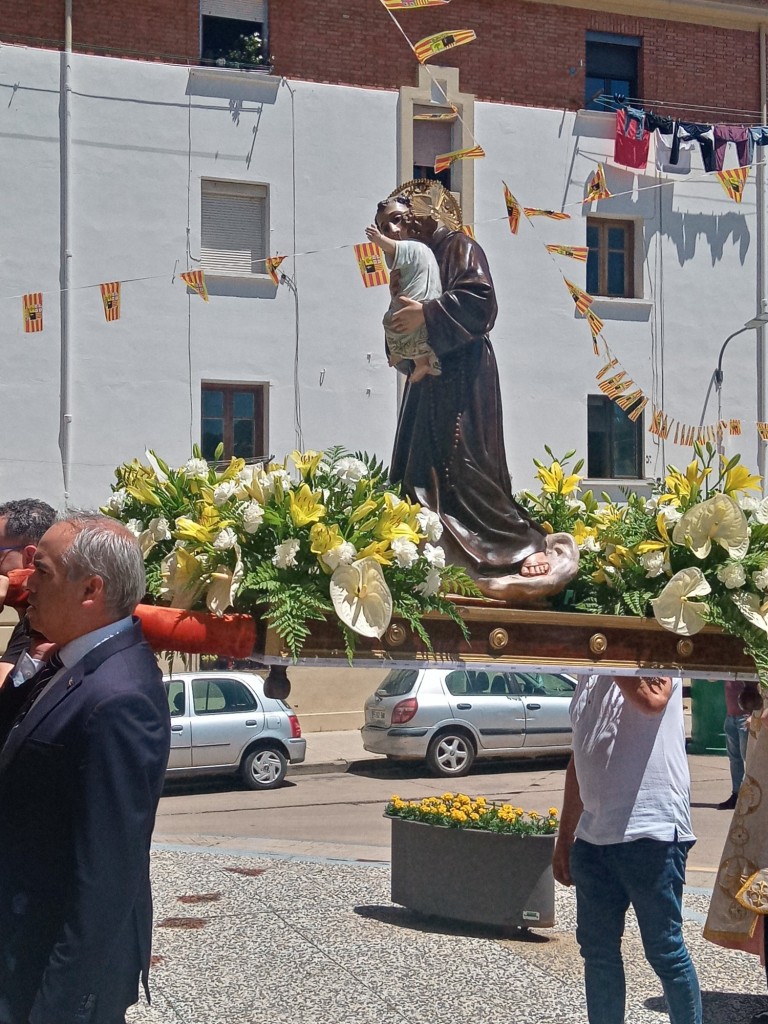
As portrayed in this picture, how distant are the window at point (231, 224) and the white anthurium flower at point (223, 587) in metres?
15.4

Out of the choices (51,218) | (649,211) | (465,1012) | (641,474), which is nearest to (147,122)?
(51,218)

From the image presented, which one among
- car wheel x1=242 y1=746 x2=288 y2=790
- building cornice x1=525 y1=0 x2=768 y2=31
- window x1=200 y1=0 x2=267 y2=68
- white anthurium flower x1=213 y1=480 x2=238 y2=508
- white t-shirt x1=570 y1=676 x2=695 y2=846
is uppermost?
building cornice x1=525 y1=0 x2=768 y2=31

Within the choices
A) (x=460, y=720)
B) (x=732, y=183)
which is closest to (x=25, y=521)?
(x=460, y=720)

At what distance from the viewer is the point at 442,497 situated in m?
4.04

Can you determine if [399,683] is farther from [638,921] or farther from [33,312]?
[638,921]

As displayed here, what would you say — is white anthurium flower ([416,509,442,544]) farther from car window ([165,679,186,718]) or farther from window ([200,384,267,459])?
window ([200,384,267,459])

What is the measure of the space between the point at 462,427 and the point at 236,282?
14782 millimetres

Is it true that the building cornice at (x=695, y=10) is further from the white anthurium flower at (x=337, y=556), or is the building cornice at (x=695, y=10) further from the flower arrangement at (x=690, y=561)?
the white anthurium flower at (x=337, y=556)

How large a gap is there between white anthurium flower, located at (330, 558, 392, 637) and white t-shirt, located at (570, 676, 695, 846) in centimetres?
121

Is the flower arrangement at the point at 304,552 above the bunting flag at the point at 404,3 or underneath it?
underneath

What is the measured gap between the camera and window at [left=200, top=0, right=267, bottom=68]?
18.6 metres

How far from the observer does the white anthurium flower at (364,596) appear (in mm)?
3240

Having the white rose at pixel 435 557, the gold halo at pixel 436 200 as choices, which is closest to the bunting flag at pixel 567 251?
the gold halo at pixel 436 200

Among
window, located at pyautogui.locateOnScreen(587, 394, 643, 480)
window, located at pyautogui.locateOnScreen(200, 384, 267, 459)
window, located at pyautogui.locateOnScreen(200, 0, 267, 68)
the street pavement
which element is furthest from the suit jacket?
window, located at pyautogui.locateOnScreen(587, 394, 643, 480)
